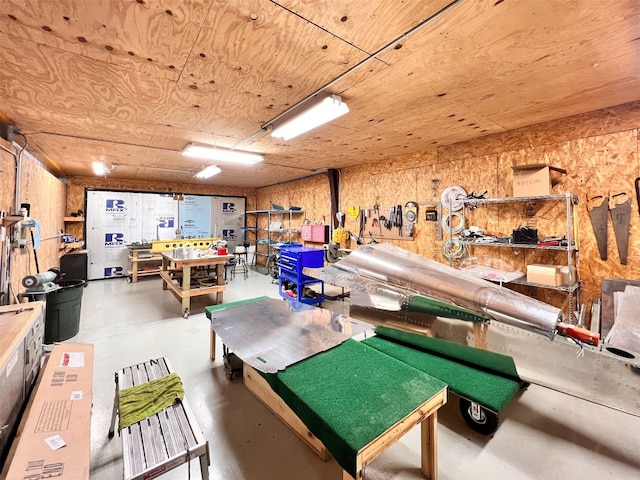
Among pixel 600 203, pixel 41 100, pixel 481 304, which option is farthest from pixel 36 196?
pixel 600 203

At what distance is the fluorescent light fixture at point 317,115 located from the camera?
87.4 inches

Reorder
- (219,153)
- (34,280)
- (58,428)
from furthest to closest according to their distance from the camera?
(219,153)
(34,280)
(58,428)

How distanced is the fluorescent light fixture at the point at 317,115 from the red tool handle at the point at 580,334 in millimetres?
2067

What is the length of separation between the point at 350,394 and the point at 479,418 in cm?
113

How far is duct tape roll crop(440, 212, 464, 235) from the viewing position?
3492mm

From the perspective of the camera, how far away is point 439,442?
5.80 feet

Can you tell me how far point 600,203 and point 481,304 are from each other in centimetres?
225

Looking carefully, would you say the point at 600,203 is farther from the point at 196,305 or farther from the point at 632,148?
the point at 196,305

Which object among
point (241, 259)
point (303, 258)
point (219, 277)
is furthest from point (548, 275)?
point (241, 259)

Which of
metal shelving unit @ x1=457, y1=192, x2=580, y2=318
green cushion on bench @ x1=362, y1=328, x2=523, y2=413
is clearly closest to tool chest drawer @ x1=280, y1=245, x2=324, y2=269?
green cushion on bench @ x1=362, y1=328, x2=523, y2=413

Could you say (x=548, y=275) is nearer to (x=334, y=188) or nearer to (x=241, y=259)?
(x=334, y=188)

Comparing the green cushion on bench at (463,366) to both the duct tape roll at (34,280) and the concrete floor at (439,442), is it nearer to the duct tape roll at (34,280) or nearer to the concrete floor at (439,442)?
the concrete floor at (439,442)

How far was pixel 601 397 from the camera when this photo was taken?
150cm

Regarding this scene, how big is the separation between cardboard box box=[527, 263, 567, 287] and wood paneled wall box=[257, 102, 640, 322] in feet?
0.97
